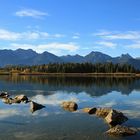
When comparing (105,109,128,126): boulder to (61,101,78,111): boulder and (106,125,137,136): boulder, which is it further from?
(61,101,78,111): boulder

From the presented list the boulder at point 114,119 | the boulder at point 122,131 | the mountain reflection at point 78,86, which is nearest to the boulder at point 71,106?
the boulder at point 114,119

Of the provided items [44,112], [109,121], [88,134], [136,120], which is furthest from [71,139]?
[44,112]

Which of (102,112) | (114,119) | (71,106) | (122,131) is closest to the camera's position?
(122,131)

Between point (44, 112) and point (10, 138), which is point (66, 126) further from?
point (44, 112)

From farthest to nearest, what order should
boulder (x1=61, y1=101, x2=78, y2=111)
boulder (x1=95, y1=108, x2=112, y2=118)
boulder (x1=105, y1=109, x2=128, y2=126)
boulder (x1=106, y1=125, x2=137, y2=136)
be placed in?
boulder (x1=61, y1=101, x2=78, y2=111) < boulder (x1=95, y1=108, x2=112, y2=118) < boulder (x1=105, y1=109, x2=128, y2=126) < boulder (x1=106, y1=125, x2=137, y2=136)

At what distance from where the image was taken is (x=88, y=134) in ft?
120

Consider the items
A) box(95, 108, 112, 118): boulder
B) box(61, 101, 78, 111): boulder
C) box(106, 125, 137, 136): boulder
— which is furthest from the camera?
box(61, 101, 78, 111): boulder

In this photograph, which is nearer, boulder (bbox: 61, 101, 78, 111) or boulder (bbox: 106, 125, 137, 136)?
boulder (bbox: 106, 125, 137, 136)

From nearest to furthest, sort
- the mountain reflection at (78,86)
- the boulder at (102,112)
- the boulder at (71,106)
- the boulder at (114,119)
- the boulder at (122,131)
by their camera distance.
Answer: the boulder at (122,131), the boulder at (114,119), the boulder at (102,112), the boulder at (71,106), the mountain reflection at (78,86)

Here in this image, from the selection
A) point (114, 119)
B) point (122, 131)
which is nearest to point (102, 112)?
point (114, 119)

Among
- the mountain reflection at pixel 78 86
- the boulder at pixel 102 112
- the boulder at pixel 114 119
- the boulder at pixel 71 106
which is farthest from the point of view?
the mountain reflection at pixel 78 86

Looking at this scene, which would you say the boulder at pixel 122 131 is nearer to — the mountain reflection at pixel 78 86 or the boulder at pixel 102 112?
the boulder at pixel 102 112

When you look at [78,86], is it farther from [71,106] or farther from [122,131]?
[122,131]

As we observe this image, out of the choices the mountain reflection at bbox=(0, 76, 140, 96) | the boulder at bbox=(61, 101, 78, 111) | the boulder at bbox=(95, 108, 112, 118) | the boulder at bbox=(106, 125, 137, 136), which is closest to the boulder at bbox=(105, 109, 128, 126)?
the boulder at bbox=(95, 108, 112, 118)
